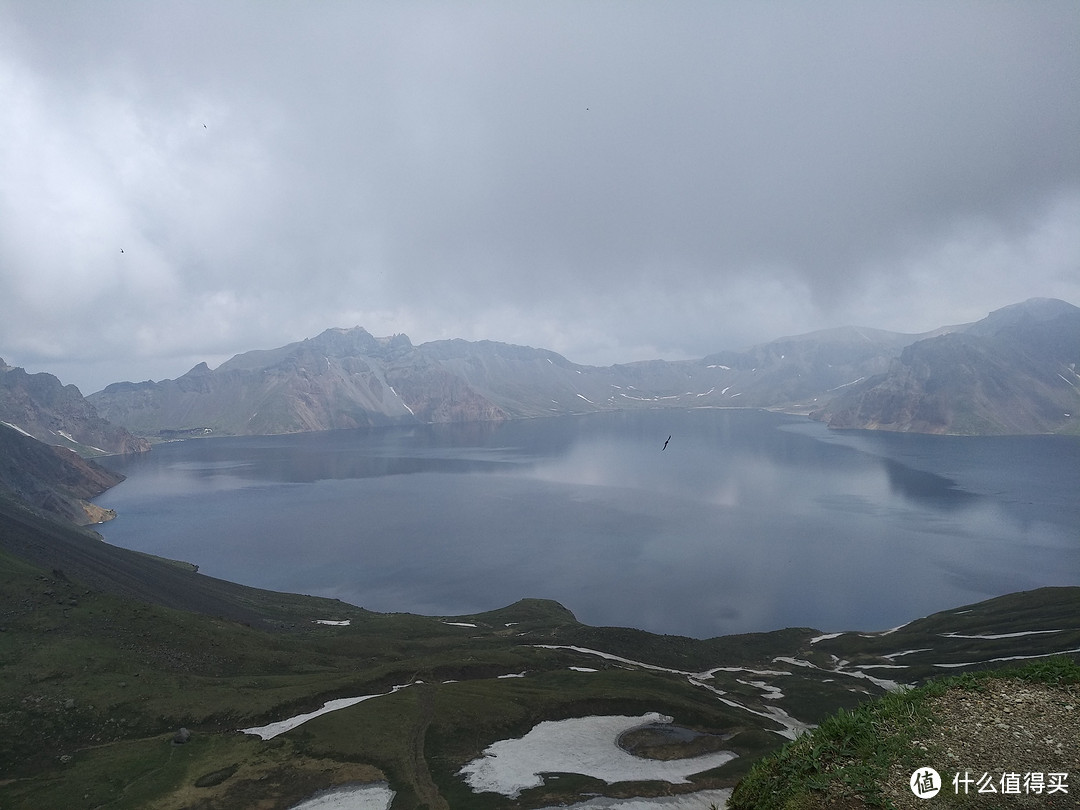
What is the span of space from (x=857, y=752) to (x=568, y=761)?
3868cm

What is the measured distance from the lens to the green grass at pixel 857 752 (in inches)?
579

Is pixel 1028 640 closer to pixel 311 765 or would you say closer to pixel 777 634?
pixel 777 634

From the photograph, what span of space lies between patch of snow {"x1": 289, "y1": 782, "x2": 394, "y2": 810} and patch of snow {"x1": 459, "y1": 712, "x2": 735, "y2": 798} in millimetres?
6577

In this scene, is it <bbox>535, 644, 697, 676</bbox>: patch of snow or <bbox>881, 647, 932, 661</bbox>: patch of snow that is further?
<bbox>881, 647, 932, 661</bbox>: patch of snow

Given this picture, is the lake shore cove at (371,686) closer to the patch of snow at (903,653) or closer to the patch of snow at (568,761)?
the patch of snow at (903,653)

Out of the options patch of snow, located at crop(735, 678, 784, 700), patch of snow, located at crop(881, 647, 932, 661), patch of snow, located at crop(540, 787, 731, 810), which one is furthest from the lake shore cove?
patch of snow, located at crop(540, 787, 731, 810)

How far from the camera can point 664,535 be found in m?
174

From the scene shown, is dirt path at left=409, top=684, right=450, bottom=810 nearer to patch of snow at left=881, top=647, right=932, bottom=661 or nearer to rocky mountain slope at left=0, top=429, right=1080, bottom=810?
rocky mountain slope at left=0, top=429, right=1080, bottom=810

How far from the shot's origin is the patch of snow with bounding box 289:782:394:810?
40.6 metres

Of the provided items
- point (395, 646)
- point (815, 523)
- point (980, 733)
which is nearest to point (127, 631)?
point (395, 646)

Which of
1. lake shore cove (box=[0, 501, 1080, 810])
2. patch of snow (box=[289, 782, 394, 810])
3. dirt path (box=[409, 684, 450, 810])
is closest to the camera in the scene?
patch of snow (box=[289, 782, 394, 810])

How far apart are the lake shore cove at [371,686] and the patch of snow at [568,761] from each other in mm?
1010

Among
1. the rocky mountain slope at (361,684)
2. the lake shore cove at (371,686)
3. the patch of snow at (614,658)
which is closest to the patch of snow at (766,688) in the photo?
the rocky mountain slope at (361,684)

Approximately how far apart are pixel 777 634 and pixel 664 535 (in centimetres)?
7330
